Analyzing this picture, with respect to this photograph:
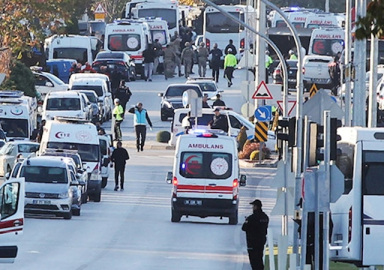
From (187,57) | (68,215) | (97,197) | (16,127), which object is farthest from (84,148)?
(187,57)

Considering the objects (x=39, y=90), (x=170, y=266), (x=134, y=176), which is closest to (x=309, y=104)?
(x=170, y=266)

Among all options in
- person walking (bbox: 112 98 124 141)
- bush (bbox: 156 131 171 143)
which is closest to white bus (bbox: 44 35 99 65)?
bush (bbox: 156 131 171 143)

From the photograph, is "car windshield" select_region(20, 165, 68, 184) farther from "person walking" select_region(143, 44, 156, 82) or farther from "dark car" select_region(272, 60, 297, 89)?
"person walking" select_region(143, 44, 156, 82)

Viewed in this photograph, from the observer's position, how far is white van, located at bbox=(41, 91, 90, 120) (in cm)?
5040

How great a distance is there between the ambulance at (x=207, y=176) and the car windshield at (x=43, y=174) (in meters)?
2.87

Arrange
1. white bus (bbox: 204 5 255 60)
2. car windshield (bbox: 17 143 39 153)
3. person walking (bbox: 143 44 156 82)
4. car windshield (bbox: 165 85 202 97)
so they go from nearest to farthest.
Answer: car windshield (bbox: 17 143 39 153) < car windshield (bbox: 165 85 202 97) < person walking (bbox: 143 44 156 82) < white bus (bbox: 204 5 255 60)

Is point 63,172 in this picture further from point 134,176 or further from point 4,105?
point 4,105

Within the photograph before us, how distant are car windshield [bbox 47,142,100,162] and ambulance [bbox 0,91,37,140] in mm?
7348

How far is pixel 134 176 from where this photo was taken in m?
42.3

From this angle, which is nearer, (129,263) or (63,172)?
(129,263)

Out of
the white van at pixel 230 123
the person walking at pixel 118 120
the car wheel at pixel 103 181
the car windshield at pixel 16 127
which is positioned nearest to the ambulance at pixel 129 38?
the person walking at pixel 118 120

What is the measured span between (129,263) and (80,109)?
85.5 ft

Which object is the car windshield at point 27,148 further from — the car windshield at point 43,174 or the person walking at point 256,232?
the person walking at point 256,232

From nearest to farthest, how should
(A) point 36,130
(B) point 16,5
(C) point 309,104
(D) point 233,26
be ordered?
(C) point 309,104
(A) point 36,130
(B) point 16,5
(D) point 233,26
